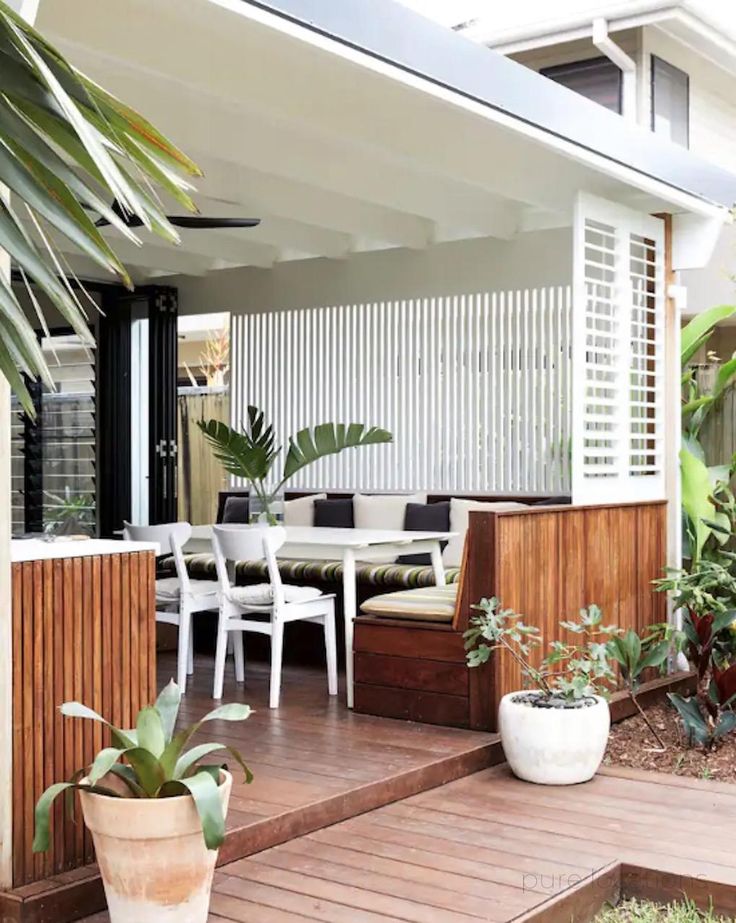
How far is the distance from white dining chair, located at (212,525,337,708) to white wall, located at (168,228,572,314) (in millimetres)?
3623

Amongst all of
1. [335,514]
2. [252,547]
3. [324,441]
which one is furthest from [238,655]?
[335,514]

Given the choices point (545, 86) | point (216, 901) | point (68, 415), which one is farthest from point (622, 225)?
point (68, 415)

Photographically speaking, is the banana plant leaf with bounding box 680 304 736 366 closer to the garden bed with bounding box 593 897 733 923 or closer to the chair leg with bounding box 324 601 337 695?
the chair leg with bounding box 324 601 337 695

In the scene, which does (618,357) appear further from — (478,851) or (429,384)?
(478,851)

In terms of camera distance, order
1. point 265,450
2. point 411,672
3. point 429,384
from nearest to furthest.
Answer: point 411,672 → point 265,450 → point 429,384

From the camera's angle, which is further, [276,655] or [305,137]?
[305,137]

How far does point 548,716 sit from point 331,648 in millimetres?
1510

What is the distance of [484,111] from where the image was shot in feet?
17.3

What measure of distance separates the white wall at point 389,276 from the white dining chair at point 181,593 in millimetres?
3538

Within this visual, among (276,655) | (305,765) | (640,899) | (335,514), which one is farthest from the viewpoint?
(335,514)

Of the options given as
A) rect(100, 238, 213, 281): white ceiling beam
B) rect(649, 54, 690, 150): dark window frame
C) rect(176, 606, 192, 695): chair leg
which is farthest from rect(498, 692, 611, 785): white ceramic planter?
rect(649, 54, 690, 150): dark window frame

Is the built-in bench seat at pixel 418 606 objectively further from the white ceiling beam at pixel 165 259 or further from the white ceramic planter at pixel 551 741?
the white ceiling beam at pixel 165 259

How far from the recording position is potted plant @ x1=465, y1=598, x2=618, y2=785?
5121 mm

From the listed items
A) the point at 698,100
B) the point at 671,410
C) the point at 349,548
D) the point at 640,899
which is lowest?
the point at 640,899
